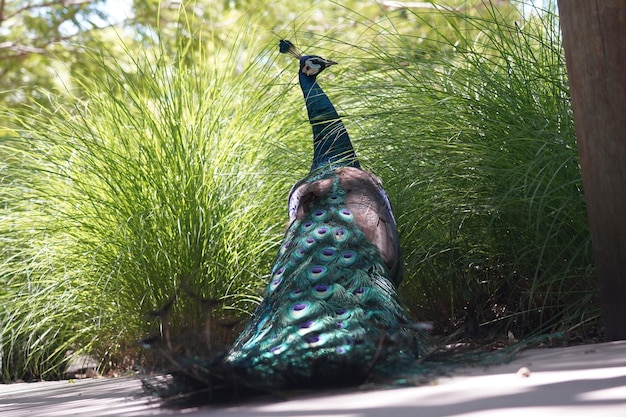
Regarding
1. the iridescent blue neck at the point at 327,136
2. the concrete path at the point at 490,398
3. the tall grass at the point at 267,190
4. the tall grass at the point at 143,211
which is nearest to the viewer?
the concrete path at the point at 490,398

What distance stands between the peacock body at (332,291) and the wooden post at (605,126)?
0.78 meters

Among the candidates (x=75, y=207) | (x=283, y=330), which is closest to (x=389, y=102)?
(x=75, y=207)

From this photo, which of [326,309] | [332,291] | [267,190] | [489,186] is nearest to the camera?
[326,309]

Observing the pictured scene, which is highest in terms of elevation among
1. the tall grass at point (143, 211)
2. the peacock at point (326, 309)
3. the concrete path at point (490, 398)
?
the tall grass at point (143, 211)

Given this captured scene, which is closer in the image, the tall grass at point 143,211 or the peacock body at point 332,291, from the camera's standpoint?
the peacock body at point 332,291

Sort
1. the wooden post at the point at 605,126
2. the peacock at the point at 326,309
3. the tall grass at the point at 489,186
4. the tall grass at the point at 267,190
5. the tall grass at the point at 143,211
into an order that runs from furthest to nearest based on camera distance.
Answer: the tall grass at the point at 143,211 → the tall grass at the point at 267,190 → the tall grass at the point at 489,186 → the wooden post at the point at 605,126 → the peacock at the point at 326,309

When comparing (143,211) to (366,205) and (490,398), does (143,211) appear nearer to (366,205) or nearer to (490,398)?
(366,205)

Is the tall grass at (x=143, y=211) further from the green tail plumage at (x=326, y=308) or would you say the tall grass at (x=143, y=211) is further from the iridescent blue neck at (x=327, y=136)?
the green tail plumage at (x=326, y=308)

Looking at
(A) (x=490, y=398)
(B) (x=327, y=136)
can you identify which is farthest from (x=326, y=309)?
(B) (x=327, y=136)

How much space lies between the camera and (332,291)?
310 centimetres

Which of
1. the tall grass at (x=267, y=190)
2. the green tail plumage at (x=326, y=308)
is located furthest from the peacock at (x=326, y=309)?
the tall grass at (x=267, y=190)

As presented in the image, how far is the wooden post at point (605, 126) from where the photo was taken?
3.54 meters

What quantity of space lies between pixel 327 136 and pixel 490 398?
218 centimetres

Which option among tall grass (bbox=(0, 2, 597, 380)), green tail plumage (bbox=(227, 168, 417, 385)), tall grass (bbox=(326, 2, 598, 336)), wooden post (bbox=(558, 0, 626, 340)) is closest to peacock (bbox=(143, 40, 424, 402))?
green tail plumage (bbox=(227, 168, 417, 385))
